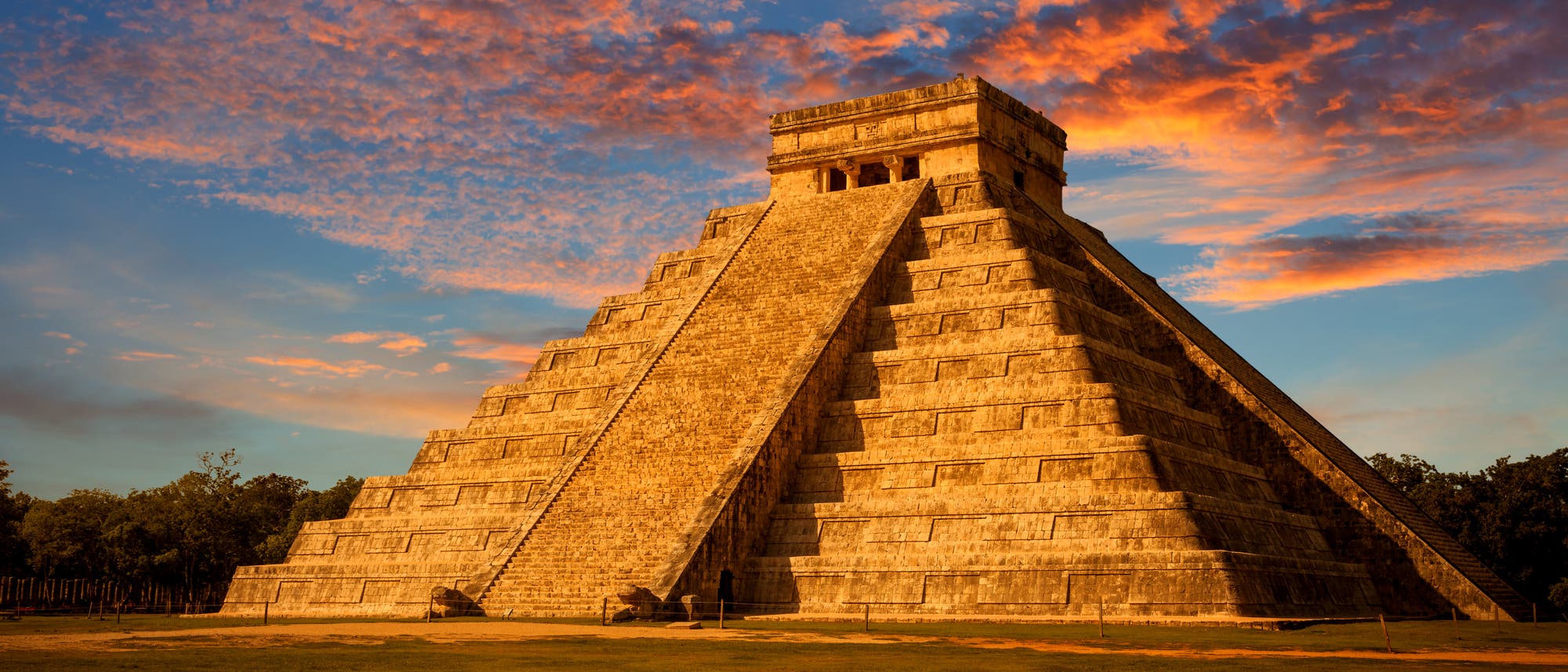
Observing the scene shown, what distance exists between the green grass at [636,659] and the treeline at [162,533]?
31.7m

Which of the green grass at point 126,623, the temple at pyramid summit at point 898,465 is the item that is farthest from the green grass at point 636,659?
the temple at pyramid summit at point 898,465

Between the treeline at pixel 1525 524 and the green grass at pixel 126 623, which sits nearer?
the green grass at pixel 126 623

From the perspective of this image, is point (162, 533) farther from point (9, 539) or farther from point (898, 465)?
point (898, 465)

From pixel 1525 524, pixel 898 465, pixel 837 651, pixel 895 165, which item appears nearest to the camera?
pixel 837 651

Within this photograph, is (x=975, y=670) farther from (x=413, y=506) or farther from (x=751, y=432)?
(x=413, y=506)

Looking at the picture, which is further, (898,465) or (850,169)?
(850,169)

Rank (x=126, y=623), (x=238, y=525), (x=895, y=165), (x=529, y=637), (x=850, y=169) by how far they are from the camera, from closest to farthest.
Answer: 1. (x=529, y=637)
2. (x=126, y=623)
3. (x=895, y=165)
4. (x=850, y=169)
5. (x=238, y=525)

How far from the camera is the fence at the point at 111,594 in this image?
143 ft

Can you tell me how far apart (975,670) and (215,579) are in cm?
4394

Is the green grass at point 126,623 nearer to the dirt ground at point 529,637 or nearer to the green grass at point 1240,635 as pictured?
the dirt ground at point 529,637

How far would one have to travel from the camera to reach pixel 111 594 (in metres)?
54.7

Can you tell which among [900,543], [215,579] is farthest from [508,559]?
[215,579]

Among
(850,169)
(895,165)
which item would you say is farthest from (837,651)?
(850,169)

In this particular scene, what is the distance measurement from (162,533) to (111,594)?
4.79 meters
